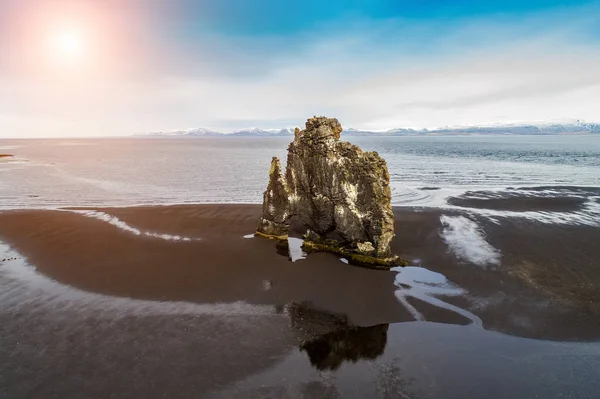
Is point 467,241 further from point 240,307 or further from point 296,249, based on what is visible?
point 240,307

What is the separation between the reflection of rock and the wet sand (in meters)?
0.06

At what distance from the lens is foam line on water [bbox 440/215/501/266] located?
853 inches

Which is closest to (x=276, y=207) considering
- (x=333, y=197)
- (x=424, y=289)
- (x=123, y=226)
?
(x=333, y=197)

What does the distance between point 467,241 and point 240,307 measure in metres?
16.5

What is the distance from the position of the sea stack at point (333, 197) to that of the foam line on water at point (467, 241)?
5.18 metres

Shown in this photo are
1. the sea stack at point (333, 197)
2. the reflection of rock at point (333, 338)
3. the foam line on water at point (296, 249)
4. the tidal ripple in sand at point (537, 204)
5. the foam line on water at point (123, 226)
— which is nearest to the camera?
the reflection of rock at point (333, 338)

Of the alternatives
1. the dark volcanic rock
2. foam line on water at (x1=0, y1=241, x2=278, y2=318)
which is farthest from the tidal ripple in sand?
foam line on water at (x1=0, y1=241, x2=278, y2=318)

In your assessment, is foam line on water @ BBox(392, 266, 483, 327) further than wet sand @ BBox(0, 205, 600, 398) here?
Yes

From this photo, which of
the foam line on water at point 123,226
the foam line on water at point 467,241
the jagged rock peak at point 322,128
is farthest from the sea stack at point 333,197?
the foam line on water at point 123,226

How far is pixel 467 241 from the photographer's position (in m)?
24.6

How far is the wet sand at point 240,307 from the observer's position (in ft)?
39.6

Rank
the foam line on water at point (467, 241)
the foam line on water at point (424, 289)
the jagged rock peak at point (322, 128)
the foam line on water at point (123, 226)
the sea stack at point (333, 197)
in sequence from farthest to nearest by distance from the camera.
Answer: the foam line on water at point (123, 226)
the jagged rock peak at point (322, 128)
the foam line on water at point (467, 241)
the sea stack at point (333, 197)
the foam line on water at point (424, 289)

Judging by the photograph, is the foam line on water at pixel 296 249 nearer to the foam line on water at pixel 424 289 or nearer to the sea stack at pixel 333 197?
the sea stack at pixel 333 197

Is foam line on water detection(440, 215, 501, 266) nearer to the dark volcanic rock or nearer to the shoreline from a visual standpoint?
the shoreline
